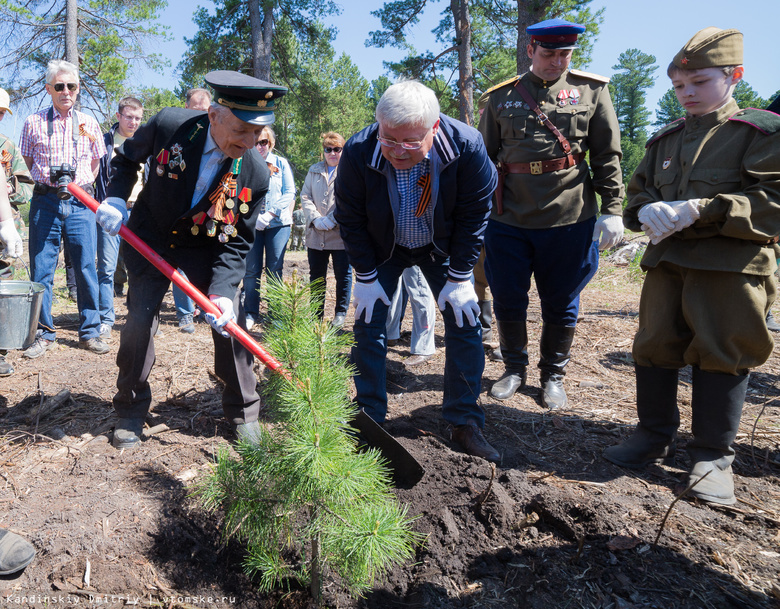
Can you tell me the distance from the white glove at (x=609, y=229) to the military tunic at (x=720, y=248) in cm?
60

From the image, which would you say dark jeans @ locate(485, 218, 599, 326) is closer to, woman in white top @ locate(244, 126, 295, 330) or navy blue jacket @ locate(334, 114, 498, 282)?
navy blue jacket @ locate(334, 114, 498, 282)

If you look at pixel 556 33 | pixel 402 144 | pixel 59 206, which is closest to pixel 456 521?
pixel 402 144

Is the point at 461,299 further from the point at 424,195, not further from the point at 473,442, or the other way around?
the point at 473,442

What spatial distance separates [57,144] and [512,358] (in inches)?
164

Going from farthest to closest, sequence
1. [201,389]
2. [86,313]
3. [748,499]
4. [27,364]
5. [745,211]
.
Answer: [86,313] → [27,364] → [201,389] → [748,499] → [745,211]

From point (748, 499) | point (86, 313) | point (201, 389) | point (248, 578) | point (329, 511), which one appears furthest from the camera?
point (86, 313)

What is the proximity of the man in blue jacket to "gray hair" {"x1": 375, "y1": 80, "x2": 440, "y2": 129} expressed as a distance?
12 cm

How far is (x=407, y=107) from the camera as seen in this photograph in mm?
2260

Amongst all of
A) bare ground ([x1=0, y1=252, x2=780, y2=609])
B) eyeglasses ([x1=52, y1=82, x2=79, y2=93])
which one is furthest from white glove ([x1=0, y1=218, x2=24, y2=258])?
eyeglasses ([x1=52, y1=82, x2=79, y2=93])

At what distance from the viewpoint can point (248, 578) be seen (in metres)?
2.08

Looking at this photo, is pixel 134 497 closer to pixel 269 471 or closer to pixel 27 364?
pixel 269 471

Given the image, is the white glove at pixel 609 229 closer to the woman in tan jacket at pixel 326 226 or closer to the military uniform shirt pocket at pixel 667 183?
the military uniform shirt pocket at pixel 667 183

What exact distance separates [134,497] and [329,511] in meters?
1.09

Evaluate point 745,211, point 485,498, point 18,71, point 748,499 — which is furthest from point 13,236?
point 18,71
